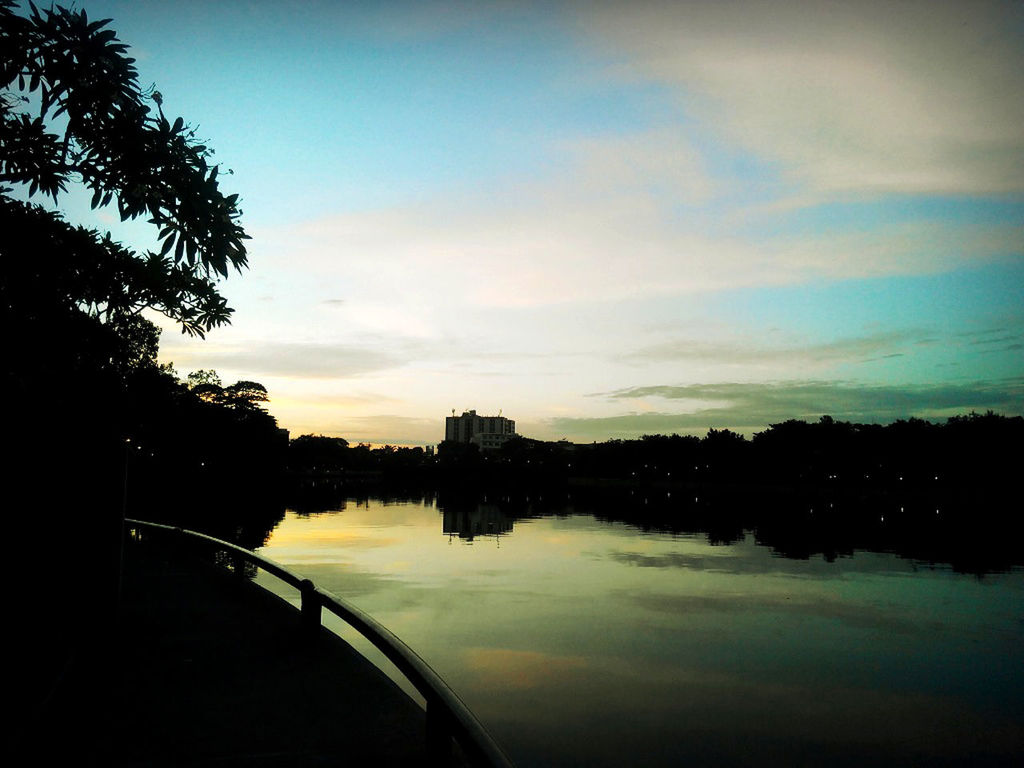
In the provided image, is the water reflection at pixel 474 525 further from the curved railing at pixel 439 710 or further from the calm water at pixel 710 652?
the curved railing at pixel 439 710

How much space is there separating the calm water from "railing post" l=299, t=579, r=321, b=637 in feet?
11.2

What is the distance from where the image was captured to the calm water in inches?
412

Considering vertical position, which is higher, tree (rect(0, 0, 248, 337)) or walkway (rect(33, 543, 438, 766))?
tree (rect(0, 0, 248, 337))

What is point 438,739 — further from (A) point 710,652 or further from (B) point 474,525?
(B) point 474,525

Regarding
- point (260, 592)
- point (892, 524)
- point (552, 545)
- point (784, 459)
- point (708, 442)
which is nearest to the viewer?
point (260, 592)

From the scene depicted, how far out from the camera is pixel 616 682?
12.8 meters

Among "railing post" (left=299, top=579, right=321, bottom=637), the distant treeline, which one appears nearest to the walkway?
"railing post" (left=299, top=579, right=321, bottom=637)

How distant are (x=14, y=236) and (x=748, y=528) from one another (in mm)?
50109

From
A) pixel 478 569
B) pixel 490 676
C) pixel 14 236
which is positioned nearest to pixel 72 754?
pixel 14 236

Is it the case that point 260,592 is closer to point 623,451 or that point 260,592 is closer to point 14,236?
point 14,236

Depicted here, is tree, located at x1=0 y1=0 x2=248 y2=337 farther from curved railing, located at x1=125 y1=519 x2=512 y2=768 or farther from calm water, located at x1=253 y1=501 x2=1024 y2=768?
calm water, located at x1=253 y1=501 x2=1024 y2=768

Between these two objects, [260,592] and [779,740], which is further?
[260,592]

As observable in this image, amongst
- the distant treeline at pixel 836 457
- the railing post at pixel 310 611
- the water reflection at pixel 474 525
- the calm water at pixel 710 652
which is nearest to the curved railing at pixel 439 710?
the railing post at pixel 310 611

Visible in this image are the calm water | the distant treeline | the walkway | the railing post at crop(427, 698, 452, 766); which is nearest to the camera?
the railing post at crop(427, 698, 452, 766)
